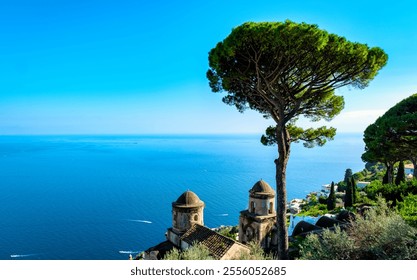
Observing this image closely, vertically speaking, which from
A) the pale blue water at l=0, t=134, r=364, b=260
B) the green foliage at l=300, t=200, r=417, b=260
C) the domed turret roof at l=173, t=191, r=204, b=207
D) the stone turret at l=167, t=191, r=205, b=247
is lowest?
the pale blue water at l=0, t=134, r=364, b=260

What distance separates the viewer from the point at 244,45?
32.3ft

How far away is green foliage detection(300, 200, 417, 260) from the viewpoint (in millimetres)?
6473

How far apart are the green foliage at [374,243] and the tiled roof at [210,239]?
274 inches

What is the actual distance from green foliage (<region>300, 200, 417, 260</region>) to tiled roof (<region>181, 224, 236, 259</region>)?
6.97m

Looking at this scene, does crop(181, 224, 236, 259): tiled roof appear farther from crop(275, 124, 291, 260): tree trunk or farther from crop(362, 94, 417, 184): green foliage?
crop(362, 94, 417, 184): green foliage

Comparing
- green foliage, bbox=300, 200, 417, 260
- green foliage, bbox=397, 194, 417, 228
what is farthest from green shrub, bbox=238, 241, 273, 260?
green foliage, bbox=397, 194, 417, 228

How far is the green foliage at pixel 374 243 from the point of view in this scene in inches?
255

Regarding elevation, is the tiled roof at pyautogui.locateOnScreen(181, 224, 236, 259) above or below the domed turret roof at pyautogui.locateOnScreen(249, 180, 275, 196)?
below

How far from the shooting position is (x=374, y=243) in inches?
290

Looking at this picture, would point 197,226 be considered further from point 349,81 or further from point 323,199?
point 323,199

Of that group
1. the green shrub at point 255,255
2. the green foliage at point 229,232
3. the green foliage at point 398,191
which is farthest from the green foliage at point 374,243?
the green foliage at point 229,232

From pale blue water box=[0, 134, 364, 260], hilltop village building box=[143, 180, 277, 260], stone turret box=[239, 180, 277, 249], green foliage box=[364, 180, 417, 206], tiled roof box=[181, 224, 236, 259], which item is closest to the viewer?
tiled roof box=[181, 224, 236, 259]

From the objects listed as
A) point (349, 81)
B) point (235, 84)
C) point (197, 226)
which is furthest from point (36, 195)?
point (349, 81)

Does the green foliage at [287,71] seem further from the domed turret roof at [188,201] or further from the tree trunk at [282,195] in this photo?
Result: the domed turret roof at [188,201]
